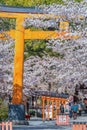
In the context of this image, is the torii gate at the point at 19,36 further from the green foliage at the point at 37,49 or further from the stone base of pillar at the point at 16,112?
the green foliage at the point at 37,49

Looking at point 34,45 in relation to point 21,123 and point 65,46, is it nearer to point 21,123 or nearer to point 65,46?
point 65,46

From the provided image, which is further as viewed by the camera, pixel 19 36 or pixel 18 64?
pixel 19 36

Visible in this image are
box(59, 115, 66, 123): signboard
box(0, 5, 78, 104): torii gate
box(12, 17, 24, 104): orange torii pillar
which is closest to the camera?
box(0, 5, 78, 104): torii gate

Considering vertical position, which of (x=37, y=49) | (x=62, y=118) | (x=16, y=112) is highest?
(x=16, y=112)

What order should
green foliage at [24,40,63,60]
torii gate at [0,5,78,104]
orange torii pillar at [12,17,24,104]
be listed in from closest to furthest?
torii gate at [0,5,78,104], orange torii pillar at [12,17,24,104], green foliage at [24,40,63,60]

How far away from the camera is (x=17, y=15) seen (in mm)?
24000

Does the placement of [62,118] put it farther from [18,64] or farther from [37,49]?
[37,49]

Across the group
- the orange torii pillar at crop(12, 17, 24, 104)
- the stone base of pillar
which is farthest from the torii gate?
the stone base of pillar

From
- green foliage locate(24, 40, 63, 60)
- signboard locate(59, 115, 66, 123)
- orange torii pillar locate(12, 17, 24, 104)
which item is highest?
orange torii pillar locate(12, 17, 24, 104)

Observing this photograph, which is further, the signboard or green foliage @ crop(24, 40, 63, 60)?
green foliage @ crop(24, 40, 63, 60)

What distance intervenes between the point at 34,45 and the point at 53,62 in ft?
9.80

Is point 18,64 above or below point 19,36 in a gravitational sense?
below

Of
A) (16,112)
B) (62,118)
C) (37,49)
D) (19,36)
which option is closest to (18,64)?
(19,36)

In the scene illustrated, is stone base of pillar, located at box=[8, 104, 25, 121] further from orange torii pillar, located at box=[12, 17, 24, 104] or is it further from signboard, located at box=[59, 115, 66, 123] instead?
signboard, located at box=[59, 115, 66, 123]
